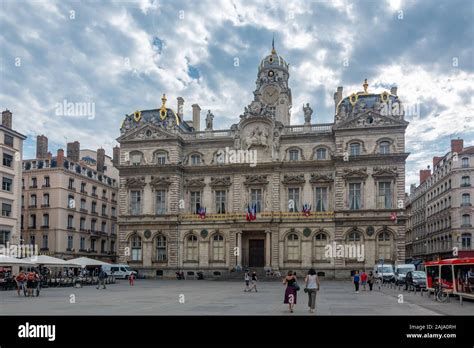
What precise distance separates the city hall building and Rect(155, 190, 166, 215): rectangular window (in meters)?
0.14

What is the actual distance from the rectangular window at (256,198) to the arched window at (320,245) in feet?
24.6

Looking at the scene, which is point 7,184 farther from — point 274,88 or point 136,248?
point 274,88

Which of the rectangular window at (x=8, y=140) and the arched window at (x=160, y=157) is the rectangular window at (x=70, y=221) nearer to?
the arched window at (x=160, y=157)

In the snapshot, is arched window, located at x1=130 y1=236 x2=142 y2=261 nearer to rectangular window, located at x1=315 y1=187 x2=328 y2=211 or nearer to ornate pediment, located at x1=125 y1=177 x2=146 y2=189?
ornate pediment, located at x1=125 y1=177 x2=146 y2=189

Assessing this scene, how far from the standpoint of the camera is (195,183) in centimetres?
6650

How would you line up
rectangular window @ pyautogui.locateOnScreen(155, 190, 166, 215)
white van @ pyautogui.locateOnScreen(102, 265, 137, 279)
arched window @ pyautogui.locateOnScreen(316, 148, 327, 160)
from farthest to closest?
rectangular window @ pyautogui.locateOnScreen(155, 190, 166, 215)
arched window @ pyautogui.locateOnScreen(316, 148, 327, 160)
white van @ pyautogui.locateOnScreen(102, 265, 137, 279)

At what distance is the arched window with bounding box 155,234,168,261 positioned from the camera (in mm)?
66125

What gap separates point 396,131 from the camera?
60.6 metres

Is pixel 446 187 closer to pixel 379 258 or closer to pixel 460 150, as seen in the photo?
pixel 460 150

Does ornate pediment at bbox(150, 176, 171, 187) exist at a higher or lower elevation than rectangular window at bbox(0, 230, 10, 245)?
higher

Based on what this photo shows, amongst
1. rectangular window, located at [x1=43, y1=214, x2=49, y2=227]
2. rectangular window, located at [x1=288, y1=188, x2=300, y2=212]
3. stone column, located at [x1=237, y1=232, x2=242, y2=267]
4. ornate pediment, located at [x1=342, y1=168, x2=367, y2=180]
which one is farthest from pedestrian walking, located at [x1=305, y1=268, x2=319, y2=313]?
rectangular window, located at [x1=43, y1=214, x2=49, y2=227]

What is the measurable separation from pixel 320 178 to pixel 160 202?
1972 centimetres

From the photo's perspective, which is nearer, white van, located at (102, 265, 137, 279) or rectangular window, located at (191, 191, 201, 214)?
white van, located at (102, 265, 137, 279)

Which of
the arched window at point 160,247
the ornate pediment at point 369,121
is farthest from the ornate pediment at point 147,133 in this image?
the ornate pediment at point 369,121
